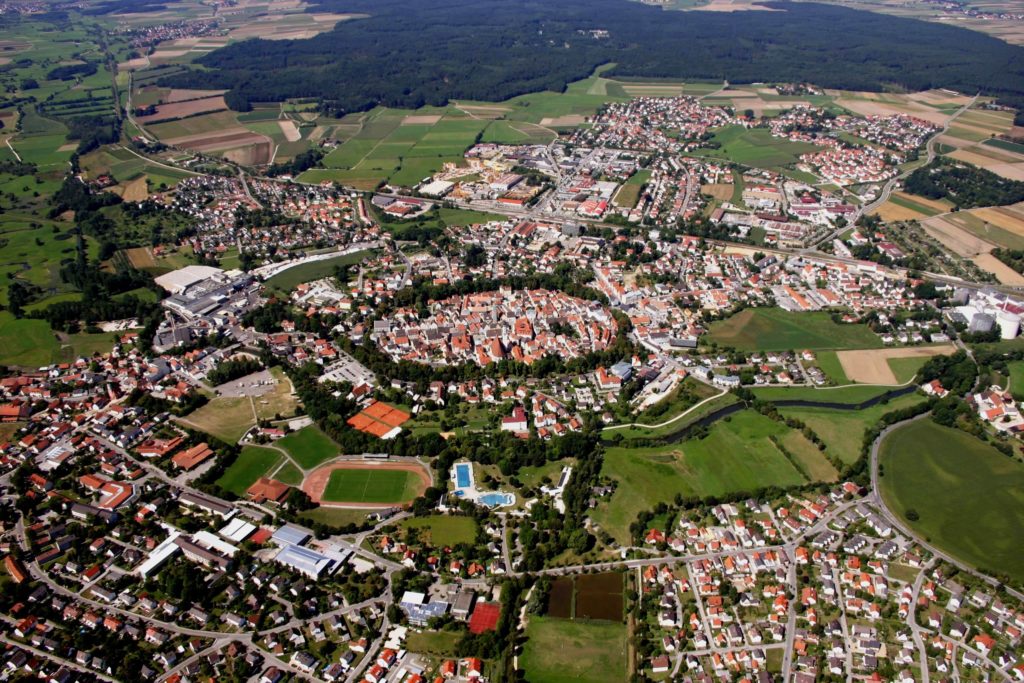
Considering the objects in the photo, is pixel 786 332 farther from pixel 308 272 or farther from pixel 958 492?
pixel 308 272

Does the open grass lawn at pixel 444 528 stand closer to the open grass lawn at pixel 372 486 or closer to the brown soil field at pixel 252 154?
the open grass lawn at pixel 372 486

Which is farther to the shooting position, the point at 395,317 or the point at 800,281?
the point at 800,281

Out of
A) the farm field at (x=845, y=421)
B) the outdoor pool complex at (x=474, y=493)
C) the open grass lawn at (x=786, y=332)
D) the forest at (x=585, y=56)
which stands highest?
the forest at (x=585, y=56)

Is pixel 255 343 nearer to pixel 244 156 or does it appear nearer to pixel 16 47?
pixel 244 156

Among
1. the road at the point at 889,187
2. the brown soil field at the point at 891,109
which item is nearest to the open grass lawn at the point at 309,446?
the road at the point at 889,187

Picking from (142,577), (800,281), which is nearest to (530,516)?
(142,577)

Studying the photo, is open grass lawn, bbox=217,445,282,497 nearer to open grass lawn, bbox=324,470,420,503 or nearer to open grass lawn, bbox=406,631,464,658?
open grass lawn, bbox=324,470,420,503
